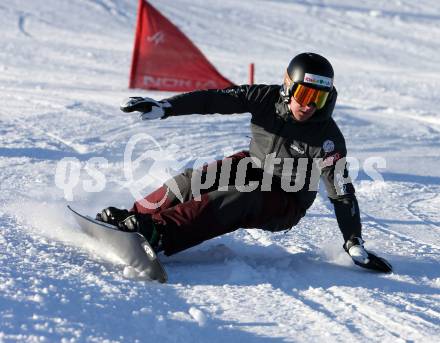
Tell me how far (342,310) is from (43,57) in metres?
10.3

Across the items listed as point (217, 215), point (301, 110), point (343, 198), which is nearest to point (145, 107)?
point (217, 215)

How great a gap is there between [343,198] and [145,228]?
1140mm

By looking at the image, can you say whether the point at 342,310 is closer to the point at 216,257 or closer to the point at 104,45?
the point at 216,257

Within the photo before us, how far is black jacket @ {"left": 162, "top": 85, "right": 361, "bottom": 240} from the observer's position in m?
4.18

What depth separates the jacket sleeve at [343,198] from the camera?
4.16 m

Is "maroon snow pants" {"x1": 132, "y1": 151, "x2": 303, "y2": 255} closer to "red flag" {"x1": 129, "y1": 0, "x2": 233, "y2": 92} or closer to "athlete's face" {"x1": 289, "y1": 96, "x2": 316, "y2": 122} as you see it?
"athlete's face" {"x1": 289, "y1": 96, "x2": 316, "y2": 122}

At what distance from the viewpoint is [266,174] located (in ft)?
14.1

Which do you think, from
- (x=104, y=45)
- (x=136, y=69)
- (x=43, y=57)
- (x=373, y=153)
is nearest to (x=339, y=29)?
(x=104, y=45)

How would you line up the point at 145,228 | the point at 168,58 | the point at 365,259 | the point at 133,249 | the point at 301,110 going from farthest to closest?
the point at 168,58 < the point at 301,110 < the point at 365,259 < the point at 145,228 < the point at 133,249

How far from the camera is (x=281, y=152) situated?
431cm

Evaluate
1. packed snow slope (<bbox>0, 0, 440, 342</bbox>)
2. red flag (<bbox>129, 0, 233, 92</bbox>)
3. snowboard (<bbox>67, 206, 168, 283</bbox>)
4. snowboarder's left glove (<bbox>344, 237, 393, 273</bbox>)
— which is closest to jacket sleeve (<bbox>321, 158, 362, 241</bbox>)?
snowboarder's left glove (<bbox>344, 237, 393, 273</bbox>)

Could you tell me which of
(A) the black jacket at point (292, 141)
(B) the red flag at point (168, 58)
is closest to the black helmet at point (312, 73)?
(A) the black jacket at point (292, 141)

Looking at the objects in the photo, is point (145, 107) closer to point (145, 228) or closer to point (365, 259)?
point (145, 228)

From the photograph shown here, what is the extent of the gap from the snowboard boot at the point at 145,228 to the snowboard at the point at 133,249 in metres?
0.08
